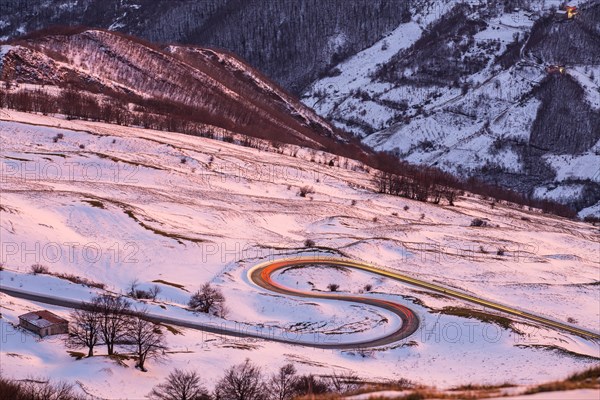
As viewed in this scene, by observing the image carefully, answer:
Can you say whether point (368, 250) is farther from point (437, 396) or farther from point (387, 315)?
point (437, 396)

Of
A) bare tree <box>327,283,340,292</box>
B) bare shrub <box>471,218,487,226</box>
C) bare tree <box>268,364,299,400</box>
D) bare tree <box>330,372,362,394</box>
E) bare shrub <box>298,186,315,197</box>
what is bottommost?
bare tree <box>330,372,362,394</box>

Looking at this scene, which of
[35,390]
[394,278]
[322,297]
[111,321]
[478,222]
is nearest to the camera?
[35,390]

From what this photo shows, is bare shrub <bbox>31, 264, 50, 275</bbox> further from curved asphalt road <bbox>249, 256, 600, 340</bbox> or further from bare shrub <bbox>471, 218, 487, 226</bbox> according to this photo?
bare shrub <bbox>471, 218, 487, 226</bbox>

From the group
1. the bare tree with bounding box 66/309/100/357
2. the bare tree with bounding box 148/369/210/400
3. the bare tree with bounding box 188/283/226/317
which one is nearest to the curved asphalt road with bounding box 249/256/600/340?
the bare tree with bounding box 188/283/226/317

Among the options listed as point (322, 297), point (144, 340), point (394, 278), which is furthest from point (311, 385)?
point (394, 278)

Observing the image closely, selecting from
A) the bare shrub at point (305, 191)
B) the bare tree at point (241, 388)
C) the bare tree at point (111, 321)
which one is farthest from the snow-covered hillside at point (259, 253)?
the bare tree at point (241, 388)

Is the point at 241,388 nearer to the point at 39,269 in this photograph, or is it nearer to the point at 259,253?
the point at 39,269

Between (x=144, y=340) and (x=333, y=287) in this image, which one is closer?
(x=144, y=340)
